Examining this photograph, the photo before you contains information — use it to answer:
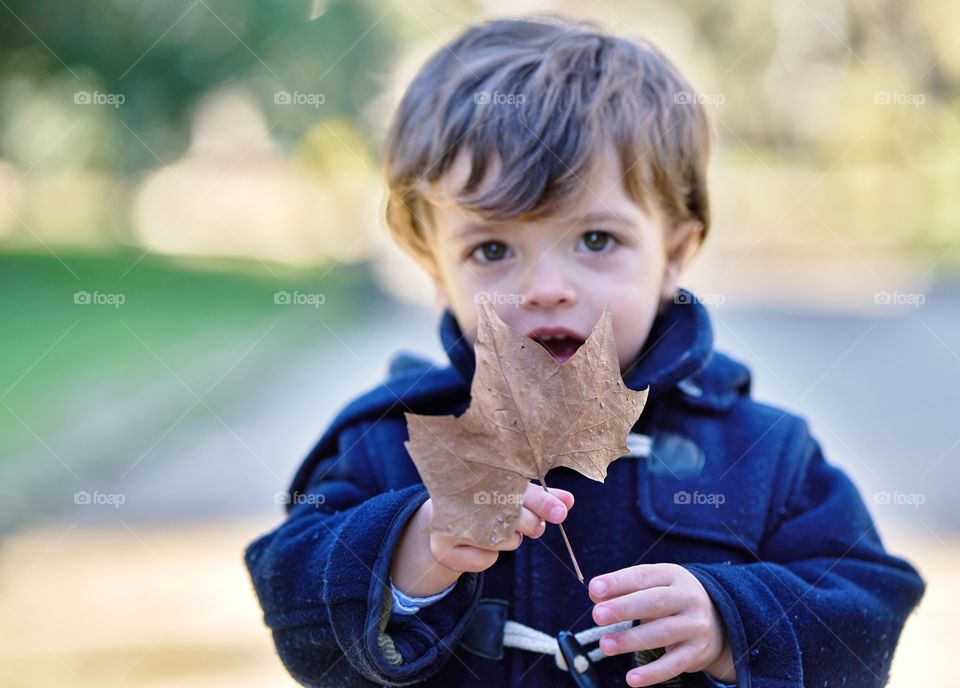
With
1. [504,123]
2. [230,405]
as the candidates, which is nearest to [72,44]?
[230,405]

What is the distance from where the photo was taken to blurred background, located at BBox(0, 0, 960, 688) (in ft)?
13.9

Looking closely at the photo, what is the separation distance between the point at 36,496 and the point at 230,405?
2.43 metres

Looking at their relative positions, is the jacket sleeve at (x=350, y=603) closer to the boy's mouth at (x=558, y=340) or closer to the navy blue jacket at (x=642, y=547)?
the navy blue jacket at (x=642, y=547)

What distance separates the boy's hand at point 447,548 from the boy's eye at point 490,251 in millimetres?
527

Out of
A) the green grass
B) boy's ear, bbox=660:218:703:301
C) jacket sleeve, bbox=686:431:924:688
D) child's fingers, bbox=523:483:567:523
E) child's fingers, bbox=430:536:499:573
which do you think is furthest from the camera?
the green grass

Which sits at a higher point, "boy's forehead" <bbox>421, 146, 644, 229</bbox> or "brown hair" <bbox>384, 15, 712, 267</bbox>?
"brown hair" <bbox>384, 15, 712, 267</bbox>

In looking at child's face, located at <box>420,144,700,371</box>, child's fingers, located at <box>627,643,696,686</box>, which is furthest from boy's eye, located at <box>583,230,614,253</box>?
child's fingers, located at <box>627,643,696,686</box>

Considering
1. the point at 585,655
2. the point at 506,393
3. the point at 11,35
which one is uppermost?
the point at 11,35

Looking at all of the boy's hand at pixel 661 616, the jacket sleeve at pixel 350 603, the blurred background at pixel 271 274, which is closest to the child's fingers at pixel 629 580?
the boy's hand at pixel 661 616

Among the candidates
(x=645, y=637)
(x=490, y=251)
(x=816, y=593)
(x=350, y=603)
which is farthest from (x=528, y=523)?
(x=490, y=251)

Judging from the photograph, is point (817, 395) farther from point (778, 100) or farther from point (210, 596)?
point (778, 100)

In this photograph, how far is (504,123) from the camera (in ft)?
6.35

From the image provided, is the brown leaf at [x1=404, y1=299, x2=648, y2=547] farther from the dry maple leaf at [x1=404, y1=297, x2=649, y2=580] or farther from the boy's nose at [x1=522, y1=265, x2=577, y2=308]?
the boy's nose at [x1=522, y1=265, x2=577, y2=308]

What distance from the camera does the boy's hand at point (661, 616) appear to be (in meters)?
1.44
